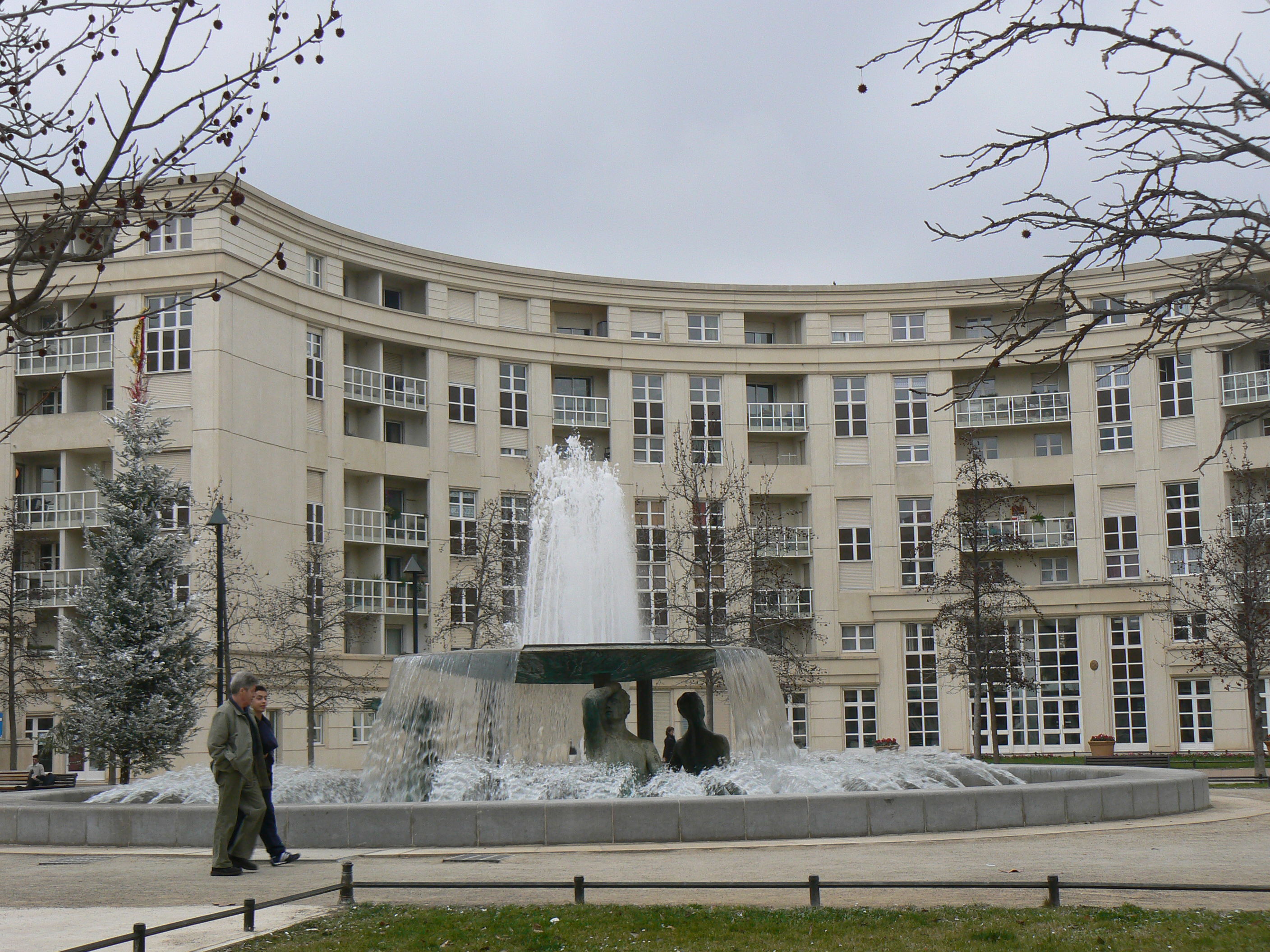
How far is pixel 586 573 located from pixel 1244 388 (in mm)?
28791

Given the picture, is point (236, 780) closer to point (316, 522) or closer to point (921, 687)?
point (316, 522)

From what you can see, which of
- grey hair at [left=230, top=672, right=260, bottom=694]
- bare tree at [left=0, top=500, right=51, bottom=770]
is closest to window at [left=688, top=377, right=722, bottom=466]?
bare tree at [left=0, top=500, right=51, bottom=770]

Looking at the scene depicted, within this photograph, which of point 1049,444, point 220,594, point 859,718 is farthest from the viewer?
point 1049,444

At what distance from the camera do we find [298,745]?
46.2 m

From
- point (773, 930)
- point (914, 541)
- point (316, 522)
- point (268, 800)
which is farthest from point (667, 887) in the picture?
point (914, 541)

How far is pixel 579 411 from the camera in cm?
5500

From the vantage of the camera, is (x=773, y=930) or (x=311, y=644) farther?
(x=311, y=644)

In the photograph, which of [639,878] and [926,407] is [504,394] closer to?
[926,407]

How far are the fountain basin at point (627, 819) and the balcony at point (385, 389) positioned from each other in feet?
113

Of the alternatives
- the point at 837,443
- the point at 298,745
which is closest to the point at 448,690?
the point at 298,745

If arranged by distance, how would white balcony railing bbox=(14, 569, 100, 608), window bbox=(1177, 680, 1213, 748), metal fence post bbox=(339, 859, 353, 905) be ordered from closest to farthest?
metal fence post bbox=(339, 859, 353, 905), white balcony railing bbox=(14, 569, 100, 608), window bbox=(1177, 680, 1213, 748)

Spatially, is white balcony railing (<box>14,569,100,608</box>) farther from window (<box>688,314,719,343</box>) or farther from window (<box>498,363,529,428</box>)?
window (<box>688,314,719,343</box>)

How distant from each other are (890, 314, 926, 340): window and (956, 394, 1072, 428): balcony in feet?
11.6

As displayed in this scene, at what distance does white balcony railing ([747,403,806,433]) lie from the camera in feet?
185
